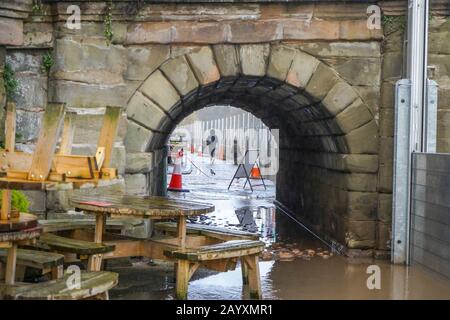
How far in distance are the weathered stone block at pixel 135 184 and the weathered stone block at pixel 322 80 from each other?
7.86 feet

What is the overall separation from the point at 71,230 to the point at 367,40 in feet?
14.2

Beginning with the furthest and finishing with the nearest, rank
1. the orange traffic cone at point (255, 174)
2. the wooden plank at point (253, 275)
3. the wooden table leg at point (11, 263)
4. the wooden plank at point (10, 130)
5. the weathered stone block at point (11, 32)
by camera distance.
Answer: the orange traffic cone at point (255, 174), the weathered stone block at point (11, 32), the wooden plank at point (253, 275), the wooden table leg at point (11, 263), the wooden plank at point (10, 130)

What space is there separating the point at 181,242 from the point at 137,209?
2.39ft

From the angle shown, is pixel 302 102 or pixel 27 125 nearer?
pixel 27 125

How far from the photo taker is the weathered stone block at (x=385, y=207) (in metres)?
8.03

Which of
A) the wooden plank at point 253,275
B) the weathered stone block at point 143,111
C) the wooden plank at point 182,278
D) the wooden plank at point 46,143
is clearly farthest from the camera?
the weathered stone block at point 143,111

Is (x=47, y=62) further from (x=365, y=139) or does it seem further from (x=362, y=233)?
(x=362, y=233)

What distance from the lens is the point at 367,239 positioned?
8.12m

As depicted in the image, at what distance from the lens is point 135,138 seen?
7.77m

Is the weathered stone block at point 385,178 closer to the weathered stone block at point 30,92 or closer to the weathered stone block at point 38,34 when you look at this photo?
the weathered stone block at point 30,92

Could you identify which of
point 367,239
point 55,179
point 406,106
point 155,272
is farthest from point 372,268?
point 55,179

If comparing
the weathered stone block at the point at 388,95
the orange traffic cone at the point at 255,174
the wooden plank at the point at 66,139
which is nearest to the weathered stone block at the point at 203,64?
the weathered stone block at the point at 388,95

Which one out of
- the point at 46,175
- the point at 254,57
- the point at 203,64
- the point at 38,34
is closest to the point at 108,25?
the point at 38,34

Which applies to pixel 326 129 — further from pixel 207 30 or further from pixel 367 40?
pixel 207 30
